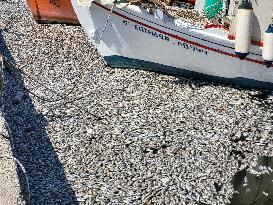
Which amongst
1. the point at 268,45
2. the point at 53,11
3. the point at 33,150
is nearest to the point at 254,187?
the point at 268,45

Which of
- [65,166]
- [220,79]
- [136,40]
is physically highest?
[136,40]

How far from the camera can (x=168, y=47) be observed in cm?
1468

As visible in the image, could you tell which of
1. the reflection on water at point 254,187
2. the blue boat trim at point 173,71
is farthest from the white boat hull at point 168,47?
the reflection on water at point 254,187

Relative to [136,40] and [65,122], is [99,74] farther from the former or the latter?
[65,122]

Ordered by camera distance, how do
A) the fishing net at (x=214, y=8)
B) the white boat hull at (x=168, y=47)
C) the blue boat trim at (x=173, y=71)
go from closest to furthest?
the white boat hull at (x=168, y=47) < the blue boat trim at (x=173, y=71) < the fishing net at (x=214, y=8)

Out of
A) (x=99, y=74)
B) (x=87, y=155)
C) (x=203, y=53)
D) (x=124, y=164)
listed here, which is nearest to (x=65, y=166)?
(x=87, y=155)

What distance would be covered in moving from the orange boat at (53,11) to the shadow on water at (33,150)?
3.46 metres

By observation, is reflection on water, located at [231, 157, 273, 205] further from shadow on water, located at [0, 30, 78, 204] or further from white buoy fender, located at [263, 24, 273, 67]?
shadow on water, located at [0, 30, 78, 204]

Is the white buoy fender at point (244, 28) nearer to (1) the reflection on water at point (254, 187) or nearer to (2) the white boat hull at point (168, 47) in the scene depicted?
(2) the white boat hull at point (168, 47)

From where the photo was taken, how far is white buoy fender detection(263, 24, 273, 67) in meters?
13.2

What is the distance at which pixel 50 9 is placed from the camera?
58.2 ft

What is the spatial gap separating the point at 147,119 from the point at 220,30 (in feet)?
11.5

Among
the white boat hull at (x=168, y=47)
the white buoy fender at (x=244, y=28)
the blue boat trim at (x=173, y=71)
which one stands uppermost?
the white buoy fender at (x=244, y=28)

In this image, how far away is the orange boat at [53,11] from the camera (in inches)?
691
